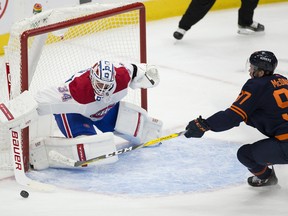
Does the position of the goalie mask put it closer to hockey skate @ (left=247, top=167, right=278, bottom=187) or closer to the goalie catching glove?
the goalie catching glove

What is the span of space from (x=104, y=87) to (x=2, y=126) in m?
0.58

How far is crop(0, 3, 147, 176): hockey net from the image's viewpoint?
371cm

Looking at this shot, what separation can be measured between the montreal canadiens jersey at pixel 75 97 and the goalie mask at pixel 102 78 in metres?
0.05

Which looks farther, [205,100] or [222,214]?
[205,100]

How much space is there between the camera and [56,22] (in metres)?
3.92

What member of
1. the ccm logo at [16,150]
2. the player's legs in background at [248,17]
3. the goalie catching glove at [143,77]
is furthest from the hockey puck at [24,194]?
the player's legs in background at [248,17]

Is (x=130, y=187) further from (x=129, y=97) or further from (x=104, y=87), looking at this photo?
(x=129, y=97)

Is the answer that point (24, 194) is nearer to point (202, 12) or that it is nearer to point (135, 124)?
point (135, 124)

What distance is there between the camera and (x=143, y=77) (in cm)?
398

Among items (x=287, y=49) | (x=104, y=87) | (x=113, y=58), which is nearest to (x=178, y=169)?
(x=104, y=87)

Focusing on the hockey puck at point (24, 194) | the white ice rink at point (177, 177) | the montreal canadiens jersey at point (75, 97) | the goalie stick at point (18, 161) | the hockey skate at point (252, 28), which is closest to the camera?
the white ice rink at point (177, 177)

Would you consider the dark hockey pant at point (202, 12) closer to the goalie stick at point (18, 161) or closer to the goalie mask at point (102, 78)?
the goalie mask at point (102, 78)

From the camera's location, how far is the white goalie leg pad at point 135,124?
4012 millimetres

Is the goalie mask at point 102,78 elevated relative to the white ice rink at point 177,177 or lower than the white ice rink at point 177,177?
elevated
